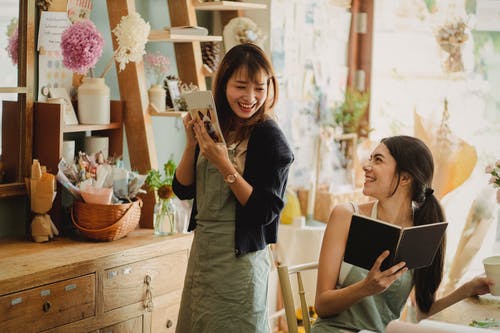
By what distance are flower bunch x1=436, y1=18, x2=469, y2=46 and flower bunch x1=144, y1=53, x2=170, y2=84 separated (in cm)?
160

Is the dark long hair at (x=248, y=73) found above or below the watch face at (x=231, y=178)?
above

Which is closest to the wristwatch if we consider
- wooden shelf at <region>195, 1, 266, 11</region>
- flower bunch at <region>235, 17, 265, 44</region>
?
wooden shelf at <region>195, 1, 266, 11</region>

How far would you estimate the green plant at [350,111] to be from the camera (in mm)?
4523

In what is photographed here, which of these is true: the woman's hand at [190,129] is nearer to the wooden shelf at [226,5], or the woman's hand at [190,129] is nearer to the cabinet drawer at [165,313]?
the cabinet drawer at [165,313]

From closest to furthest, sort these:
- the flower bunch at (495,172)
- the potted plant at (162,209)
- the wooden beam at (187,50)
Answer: the flower bunch at (495,172)
the potted plant at (162,209)
the wooden beam at (187,50)

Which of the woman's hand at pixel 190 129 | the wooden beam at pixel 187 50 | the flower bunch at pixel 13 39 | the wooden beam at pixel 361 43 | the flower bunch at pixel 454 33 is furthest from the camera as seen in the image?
the wooden beam at pixel 361 43

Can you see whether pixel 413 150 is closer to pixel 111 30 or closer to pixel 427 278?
pixel 427 278

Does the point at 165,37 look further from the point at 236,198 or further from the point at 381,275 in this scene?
the point at 381,275

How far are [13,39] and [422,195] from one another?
164cm

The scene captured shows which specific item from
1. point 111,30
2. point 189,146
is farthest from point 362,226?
point 111,30

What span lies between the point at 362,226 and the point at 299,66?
2.32m

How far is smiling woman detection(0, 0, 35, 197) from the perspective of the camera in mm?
2898

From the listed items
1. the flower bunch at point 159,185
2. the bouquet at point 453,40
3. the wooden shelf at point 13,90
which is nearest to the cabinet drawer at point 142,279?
the flower bunch at point 159,185

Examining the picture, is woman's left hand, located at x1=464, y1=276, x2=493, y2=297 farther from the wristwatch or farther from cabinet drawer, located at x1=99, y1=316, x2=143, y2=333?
cabinet drawer, located at x1=99, y1=316, x2=143, y2=333
